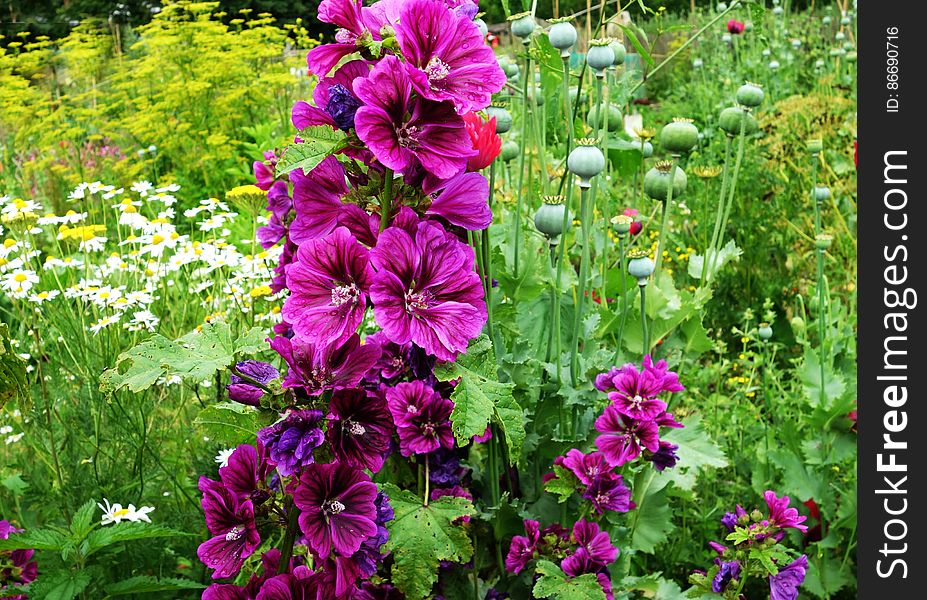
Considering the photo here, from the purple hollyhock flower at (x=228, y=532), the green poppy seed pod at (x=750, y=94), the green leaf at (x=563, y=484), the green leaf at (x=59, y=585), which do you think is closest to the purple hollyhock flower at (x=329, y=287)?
the purple hollyhock flower at (x=228, y=532)

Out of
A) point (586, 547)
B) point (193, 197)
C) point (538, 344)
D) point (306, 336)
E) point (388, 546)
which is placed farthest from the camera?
point (193, 197)

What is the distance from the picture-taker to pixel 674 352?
2111 mm

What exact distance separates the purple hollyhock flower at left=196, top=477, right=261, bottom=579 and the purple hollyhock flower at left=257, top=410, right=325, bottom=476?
0.41ft

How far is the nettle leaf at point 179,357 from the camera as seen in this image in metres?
1.09

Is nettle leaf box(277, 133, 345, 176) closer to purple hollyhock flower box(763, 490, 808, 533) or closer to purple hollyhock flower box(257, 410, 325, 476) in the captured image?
purple hollyhock flower box(257, 410, 325, 476)

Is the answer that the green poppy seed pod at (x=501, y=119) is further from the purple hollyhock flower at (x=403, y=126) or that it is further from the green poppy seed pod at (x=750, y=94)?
the purple hollyhock flower at (x=403, y=126)

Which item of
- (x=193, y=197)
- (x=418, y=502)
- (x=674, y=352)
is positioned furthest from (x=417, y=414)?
(x=193, y=197)

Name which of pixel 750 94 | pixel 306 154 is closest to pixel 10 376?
pixel 306 154

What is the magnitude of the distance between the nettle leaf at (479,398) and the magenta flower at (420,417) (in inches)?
9.4

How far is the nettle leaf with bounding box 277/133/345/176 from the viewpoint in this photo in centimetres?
103

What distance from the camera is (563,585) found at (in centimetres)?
147

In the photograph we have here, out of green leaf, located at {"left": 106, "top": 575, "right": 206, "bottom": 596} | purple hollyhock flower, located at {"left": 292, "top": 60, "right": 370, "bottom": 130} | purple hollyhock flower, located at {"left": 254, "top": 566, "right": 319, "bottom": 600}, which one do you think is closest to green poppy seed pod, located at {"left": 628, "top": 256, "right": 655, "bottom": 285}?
purple hollyhock flower, located at {"left": 292, "top": 60, "right": 370, "bottom": 130}
